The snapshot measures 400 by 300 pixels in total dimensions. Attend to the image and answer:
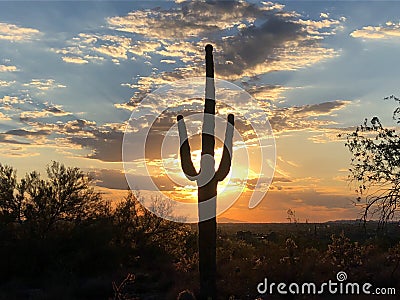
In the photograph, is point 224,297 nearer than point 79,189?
Yes

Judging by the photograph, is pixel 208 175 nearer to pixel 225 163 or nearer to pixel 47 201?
pixel 225 163

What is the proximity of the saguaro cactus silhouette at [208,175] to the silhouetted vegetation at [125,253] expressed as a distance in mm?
3634

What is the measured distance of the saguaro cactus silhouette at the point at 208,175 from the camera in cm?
1401

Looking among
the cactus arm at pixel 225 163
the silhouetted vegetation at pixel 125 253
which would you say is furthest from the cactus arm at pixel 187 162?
the silhouetted vegetation at pixel 125 253

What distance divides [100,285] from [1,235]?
5.87 metres

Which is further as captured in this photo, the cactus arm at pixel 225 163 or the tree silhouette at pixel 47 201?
the tree silhouette at pixel 47 201

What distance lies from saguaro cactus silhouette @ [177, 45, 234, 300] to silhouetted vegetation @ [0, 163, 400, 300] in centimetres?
363

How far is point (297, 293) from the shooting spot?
16.9 m

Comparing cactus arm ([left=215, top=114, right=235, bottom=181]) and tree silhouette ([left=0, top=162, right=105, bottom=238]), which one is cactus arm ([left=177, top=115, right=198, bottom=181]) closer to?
cactus arm ([left=215, top=114, right=235, bottom=181])

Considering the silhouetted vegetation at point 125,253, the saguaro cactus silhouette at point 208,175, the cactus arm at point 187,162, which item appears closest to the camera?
the saguaro cactus silhouette at point 208,175

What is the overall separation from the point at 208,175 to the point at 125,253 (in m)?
13.2

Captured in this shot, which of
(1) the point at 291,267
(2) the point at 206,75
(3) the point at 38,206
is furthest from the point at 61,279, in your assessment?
(2) the point at 206,75

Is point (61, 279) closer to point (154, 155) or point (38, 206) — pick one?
point (38, 206)

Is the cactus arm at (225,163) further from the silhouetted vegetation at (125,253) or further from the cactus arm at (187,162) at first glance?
the silhouetted vegetation at (125,253)
